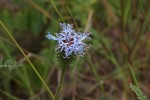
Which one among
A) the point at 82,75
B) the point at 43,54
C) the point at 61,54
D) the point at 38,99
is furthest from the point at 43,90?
the point at 61,54

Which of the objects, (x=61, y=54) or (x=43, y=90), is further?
(x=43, y=90)

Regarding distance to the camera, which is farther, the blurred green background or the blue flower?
the blurred green background

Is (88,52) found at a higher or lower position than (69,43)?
higher

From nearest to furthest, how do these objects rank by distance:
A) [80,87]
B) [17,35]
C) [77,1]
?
[77,1]
[80,87]
[17,35]

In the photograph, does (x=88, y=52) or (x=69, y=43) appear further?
(x=88, y=52)

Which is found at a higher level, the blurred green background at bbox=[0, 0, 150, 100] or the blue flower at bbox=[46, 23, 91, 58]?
the blurred green background at bbox=[0, 0, 150, 100]

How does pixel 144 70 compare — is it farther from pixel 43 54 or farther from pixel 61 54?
pixel 61 54

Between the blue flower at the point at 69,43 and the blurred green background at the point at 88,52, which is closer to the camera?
the blue flower at the point at 69,43

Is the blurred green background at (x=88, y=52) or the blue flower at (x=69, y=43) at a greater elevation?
the blurred green background at (x=88, y=52)
